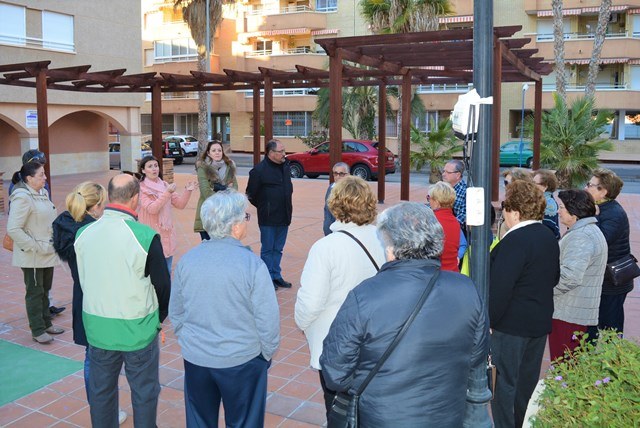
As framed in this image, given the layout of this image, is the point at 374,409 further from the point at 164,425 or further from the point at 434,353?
the point at 164,425

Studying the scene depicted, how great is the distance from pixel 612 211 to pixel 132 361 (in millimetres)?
3631

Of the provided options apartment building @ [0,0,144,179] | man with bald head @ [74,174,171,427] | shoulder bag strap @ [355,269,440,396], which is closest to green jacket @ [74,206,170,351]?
man with bald head @ [74,174,171,427]

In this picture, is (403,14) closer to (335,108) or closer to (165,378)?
(335,108)

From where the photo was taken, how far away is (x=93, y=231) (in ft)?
12.0

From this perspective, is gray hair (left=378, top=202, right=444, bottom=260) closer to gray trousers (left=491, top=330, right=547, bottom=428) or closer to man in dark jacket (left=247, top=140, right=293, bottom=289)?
gray trousers (left=491, top=330, right=547, bottom=428)

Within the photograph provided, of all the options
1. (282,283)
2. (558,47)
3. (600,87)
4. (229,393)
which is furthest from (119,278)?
(600,87)

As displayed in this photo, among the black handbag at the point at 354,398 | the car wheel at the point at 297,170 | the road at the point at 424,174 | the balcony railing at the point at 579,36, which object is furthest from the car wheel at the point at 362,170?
the black handbag at the point at 354,398

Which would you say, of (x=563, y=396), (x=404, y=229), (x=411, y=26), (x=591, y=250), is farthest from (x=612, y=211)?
(x=411, y=26)

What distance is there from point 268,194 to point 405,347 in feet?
17.1

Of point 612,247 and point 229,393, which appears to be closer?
point 229,393

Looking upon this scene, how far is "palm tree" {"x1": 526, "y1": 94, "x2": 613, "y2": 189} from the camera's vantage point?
1479 cm

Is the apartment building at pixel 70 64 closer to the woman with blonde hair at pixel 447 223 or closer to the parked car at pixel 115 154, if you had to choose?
the parked car at pixel 115 154

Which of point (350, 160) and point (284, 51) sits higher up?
point (284, 51)

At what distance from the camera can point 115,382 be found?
3.81 metres
